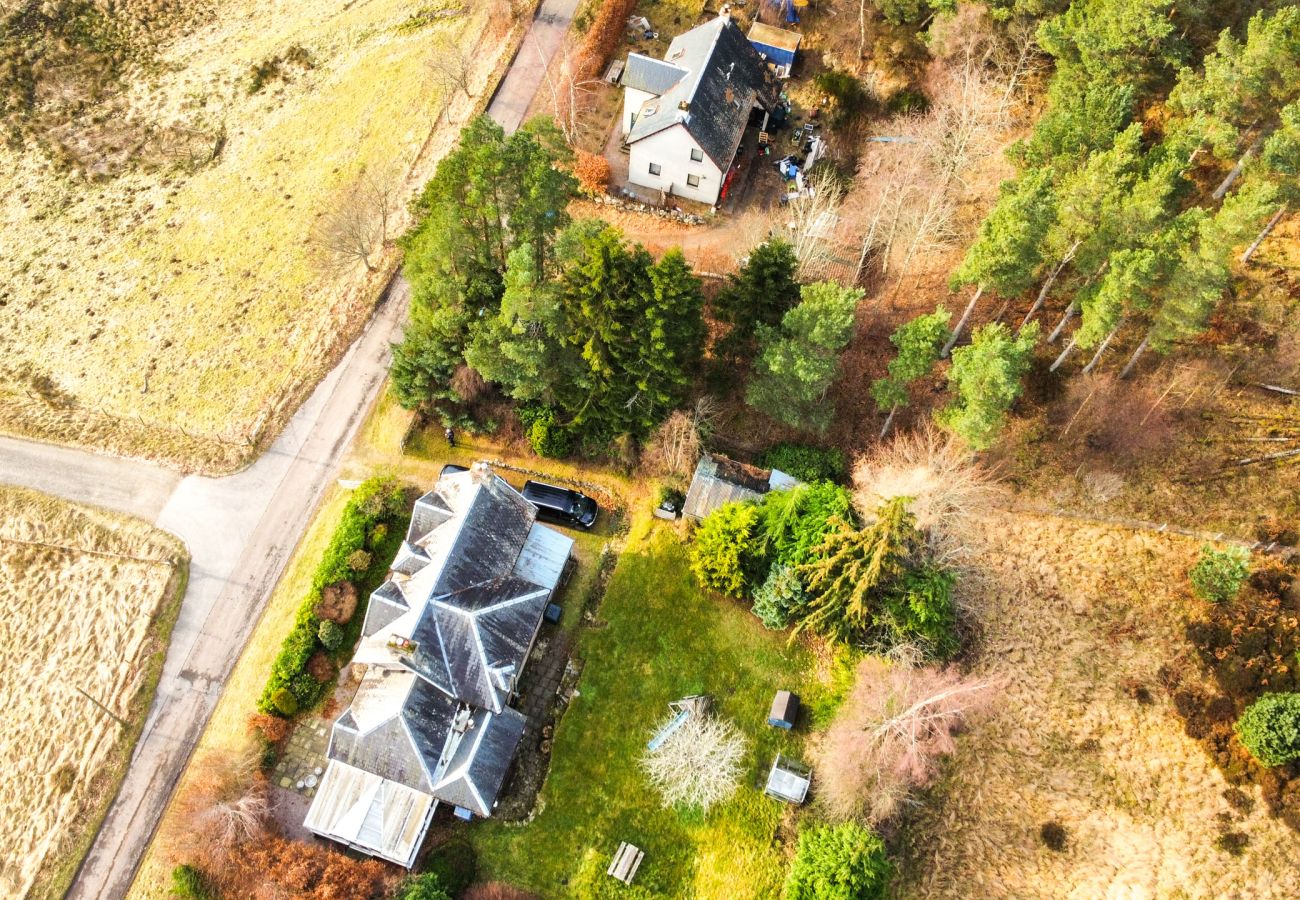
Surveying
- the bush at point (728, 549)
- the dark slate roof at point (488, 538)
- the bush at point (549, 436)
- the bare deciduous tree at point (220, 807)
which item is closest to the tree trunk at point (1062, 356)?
the bush at point (728, 549)

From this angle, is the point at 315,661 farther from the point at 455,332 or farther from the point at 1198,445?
the point at 1198,445

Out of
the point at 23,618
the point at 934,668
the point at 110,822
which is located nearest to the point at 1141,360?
the point at 934,668

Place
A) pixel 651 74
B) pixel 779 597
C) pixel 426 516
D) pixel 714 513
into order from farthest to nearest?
pixel 651 74
pixel 714 513
pixel 426 516
pixel 779 597

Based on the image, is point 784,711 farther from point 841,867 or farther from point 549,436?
point 549,436

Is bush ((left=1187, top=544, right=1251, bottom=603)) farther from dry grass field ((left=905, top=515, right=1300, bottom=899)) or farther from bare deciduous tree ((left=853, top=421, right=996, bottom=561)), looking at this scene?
bare deciduous tree ((left=853, top=421, right=996, bottom=561))

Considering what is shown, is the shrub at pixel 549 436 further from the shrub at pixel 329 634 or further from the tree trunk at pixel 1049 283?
the tree trunk at pixel 1049 283

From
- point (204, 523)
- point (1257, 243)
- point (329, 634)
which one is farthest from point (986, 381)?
point (204, 523)
